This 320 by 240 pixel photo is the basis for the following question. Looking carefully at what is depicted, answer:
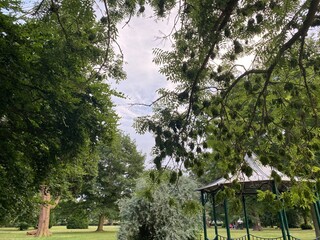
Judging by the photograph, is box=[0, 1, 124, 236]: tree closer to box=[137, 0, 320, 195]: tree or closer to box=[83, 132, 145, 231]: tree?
box=[137, 0, 320, 195]: tree

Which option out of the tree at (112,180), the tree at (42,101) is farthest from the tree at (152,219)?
the tree at (112,180)

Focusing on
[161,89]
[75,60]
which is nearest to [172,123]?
[161,89]

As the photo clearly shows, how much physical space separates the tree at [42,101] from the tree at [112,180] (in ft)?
61.9

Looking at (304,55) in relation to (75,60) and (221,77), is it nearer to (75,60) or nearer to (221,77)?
(221,77)

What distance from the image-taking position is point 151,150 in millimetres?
2707

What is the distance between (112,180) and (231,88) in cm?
2572

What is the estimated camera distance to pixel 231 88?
3121 mm

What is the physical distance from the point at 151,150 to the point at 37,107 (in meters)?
3.44

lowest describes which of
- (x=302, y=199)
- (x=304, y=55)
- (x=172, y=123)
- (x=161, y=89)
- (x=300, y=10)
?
(x=302, y=199)

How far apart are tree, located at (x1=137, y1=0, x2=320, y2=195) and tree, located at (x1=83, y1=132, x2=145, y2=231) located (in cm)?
2302

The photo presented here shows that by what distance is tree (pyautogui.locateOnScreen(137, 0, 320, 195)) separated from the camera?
2.73 metres

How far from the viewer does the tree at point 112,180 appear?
26.5m

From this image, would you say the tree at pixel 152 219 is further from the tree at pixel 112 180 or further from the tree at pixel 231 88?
the tree at pixel 112 180

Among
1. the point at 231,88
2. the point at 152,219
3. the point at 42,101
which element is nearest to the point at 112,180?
the point at 152,219
